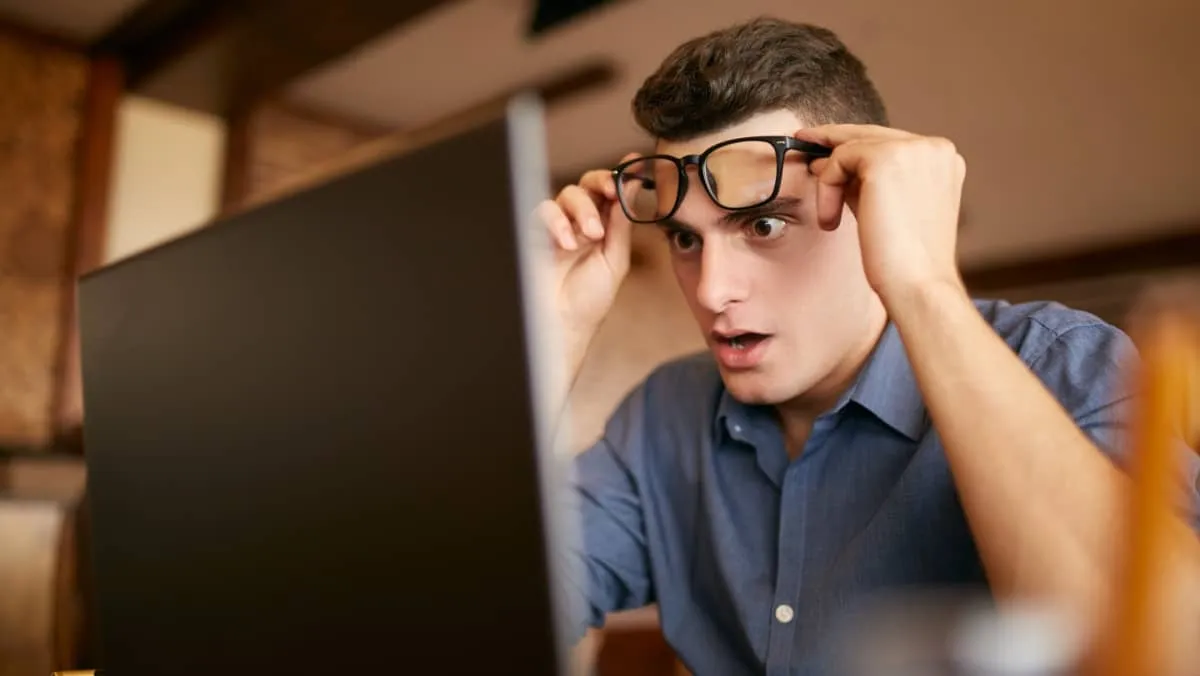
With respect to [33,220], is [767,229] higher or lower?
lower

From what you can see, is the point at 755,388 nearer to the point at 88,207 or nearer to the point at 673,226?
the point at 673,226

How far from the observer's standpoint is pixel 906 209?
74cm

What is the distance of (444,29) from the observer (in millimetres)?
2973

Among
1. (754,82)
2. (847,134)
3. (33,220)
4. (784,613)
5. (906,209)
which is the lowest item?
(784,613)

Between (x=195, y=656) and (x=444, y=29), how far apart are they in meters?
2.74

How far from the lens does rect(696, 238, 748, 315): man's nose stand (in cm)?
96

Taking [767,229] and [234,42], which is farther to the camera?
[234,42]

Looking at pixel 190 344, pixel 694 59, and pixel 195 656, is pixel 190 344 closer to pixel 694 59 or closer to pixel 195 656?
pixel 195 656

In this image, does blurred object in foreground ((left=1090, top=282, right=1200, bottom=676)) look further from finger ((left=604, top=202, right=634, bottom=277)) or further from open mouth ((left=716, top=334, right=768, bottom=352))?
finger ((left=604, top=202, right=634, bottom=277))

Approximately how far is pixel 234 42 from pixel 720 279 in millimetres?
2461

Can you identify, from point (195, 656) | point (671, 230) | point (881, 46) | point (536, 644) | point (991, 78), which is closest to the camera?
point (536, 644)

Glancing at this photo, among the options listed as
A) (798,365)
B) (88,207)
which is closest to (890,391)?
(798,365)

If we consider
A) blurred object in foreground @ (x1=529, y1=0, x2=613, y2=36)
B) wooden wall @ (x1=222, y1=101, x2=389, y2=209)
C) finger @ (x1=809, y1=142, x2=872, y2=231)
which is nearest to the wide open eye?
finger @ (x1=809, y1=142, x2=872, y2=231)

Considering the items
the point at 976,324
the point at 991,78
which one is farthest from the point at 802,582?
the point at 991,78
